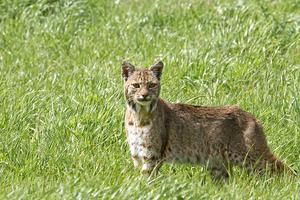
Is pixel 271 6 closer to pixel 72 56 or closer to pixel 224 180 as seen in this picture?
pixel 72 56

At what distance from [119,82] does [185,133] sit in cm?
175

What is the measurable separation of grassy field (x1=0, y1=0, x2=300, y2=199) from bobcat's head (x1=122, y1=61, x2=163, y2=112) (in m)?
0.59

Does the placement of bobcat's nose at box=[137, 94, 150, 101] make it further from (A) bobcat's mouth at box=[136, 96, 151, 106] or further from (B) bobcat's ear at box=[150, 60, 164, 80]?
(B) bobcat's ear at box=[150, 60, 164, 80]

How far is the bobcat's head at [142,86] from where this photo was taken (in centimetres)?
560

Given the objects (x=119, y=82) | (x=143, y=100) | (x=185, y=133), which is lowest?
(x=185, y=133)

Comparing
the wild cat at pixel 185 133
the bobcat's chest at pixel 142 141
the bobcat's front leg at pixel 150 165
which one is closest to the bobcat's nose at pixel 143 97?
the wild cat at pixel 185 133

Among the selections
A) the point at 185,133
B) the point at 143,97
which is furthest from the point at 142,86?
the point at 185,133

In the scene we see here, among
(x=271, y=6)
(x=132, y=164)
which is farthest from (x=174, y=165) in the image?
(x=271, y=6)

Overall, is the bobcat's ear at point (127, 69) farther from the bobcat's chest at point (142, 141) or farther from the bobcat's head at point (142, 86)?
the bobcat's chest at point (142, 141)

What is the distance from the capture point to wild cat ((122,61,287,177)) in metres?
5.62

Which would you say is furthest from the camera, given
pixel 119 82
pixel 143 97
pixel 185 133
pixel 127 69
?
pixel 119 82

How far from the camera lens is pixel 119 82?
7.43 m

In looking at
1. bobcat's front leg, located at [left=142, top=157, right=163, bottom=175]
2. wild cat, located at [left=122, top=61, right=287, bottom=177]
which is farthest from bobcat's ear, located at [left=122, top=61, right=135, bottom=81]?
bobcat's front leg, located at [left=142, top=157, right=163, bottom=175]

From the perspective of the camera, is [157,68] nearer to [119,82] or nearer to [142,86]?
[142,86]
